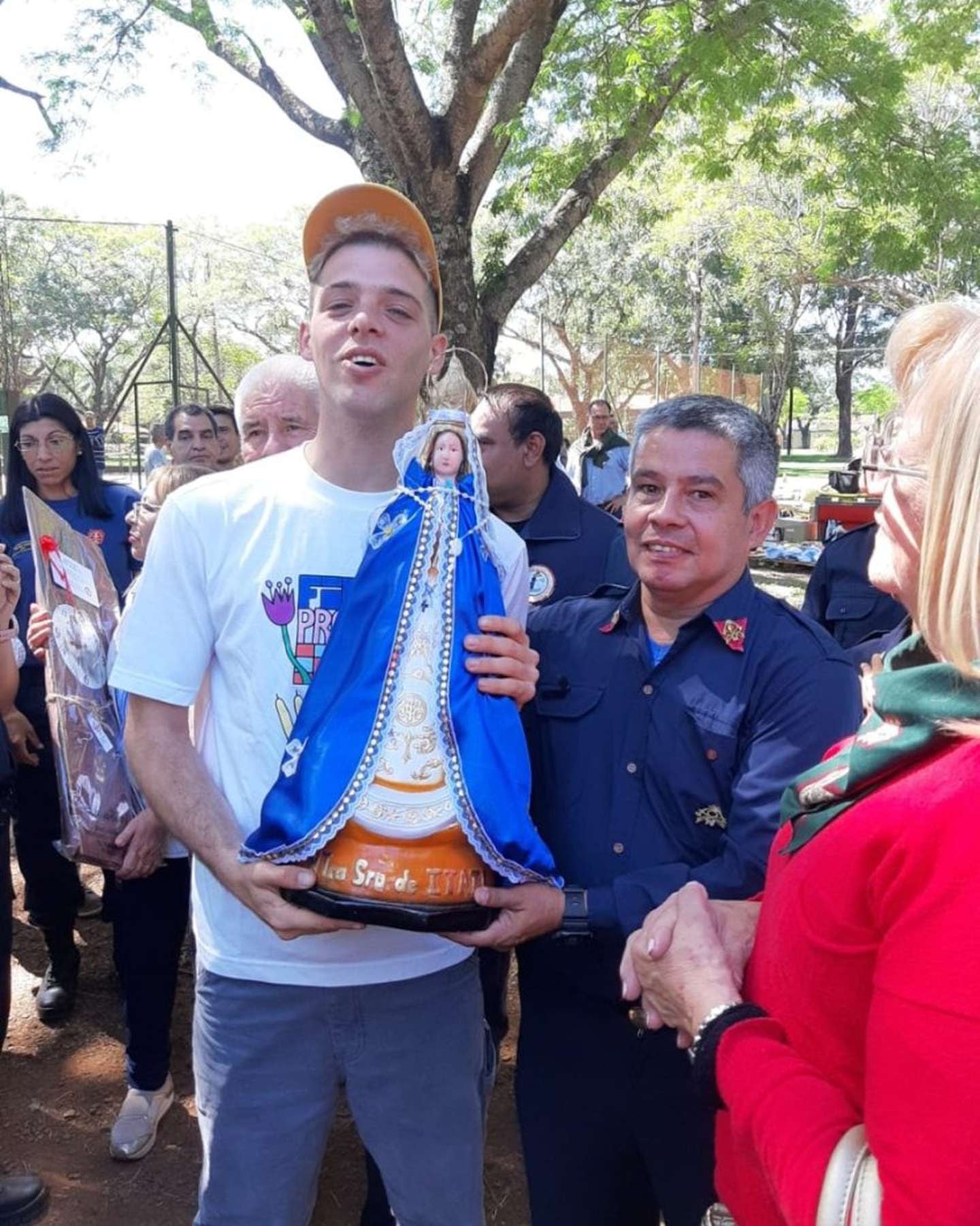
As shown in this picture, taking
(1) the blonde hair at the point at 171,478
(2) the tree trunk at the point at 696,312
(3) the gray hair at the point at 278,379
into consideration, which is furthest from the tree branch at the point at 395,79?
(2) the tree trunk at the point at 696,312

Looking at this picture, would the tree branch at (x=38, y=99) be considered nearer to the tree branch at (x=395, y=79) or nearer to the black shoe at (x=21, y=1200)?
the tree branch at (x=395, y=79)

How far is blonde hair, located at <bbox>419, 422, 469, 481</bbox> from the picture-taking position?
1.73 m

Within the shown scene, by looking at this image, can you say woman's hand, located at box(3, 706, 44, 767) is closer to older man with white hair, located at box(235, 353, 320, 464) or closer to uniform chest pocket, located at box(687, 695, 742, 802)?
older man with white hair, located at box(235, 353, 320, 464)

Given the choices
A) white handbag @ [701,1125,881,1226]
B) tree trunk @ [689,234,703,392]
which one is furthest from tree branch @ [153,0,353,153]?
tree trunk @ [689,234,703,392]

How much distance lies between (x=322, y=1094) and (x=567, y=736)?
2.65ft

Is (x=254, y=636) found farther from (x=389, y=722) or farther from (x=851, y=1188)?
(x=851, y=1188)

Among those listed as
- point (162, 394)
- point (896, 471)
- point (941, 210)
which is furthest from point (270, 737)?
point (162, 394)

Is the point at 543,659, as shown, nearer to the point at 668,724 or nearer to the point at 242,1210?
the point at 668,724

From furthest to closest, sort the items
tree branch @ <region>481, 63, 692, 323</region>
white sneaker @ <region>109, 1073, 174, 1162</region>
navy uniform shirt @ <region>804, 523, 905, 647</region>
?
tree branch @ <region>481, 63, 692, 323</region>
navy uniform shirt @ <region>804, 523, 905, 647</region>
white sneaker @ <region>109, 1073, 174, 1162</region>

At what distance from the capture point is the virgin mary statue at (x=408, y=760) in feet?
5.03

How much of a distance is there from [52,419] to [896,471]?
12.5ft

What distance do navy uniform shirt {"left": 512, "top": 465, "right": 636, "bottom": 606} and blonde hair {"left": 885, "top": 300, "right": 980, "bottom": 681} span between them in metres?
2.54

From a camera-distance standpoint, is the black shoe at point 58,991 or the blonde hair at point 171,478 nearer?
the blonde hair at point 171,478

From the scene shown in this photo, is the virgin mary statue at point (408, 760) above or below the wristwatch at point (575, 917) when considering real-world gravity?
above
